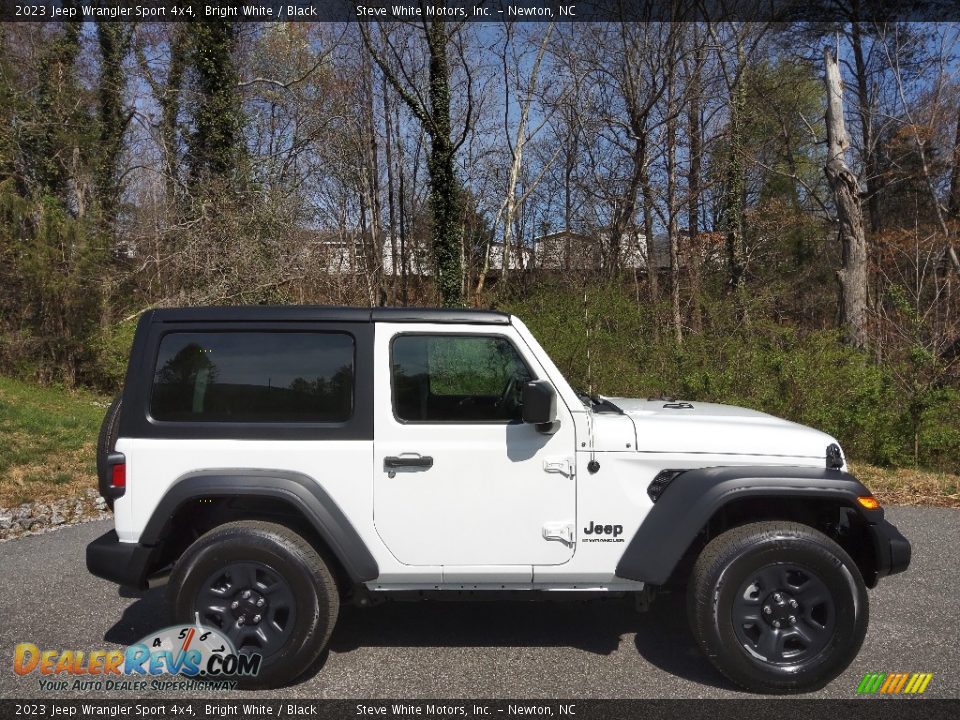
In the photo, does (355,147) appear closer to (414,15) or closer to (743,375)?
(414,15)

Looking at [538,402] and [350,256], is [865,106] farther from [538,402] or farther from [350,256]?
[538,402]

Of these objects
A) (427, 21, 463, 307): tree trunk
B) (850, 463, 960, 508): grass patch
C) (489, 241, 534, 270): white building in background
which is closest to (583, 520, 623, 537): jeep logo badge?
(850, 463, 960, 508): grass patch

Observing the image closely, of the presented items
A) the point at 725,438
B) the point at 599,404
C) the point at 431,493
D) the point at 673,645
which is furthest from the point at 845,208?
the point at 431,493

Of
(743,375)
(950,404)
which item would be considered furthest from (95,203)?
(950,404)

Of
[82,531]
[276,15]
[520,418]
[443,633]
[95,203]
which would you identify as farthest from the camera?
[276,15]

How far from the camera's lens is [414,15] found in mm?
15984

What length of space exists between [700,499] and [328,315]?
6.82 feet

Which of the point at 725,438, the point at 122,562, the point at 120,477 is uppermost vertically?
the point at 725,438

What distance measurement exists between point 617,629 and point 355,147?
878 inches

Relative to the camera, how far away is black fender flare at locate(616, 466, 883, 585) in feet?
12.0

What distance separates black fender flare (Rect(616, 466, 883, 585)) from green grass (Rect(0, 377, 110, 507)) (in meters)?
6.81

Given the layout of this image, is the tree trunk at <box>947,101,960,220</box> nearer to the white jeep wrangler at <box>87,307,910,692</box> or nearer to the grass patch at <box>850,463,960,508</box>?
the grass patch at <box>850,463,960,508</box>

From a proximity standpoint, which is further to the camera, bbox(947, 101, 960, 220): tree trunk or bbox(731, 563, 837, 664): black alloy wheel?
bbox(947, 101, 960, 220): tree trunk

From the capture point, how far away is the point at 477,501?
3.77 meters
